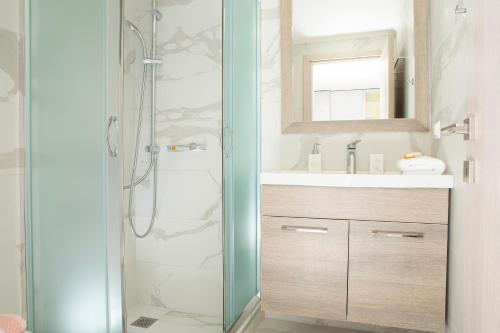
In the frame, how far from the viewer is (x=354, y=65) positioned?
2.13 meters

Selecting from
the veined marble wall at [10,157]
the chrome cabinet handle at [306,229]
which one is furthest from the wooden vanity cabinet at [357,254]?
the veined marble wall at [10,157]

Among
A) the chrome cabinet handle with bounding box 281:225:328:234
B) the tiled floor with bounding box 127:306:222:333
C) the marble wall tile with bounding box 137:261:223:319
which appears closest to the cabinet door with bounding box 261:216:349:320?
the chrome cabinet handle with bounding box 281:225:328:234

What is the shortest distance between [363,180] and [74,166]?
1.20m

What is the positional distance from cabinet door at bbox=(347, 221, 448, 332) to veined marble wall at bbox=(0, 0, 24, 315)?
1.37 m

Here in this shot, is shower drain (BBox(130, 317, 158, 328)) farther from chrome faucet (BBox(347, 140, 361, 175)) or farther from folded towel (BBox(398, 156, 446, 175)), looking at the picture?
folded towel (BBox(398, 156, 446, 175))

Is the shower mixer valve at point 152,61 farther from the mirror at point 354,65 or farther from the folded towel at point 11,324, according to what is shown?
the folded towel at point 11,324

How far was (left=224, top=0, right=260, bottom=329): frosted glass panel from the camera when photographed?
179 centimetres

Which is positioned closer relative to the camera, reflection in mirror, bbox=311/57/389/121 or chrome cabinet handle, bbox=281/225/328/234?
chrome cabinet handle, bbox=281/225/328/234

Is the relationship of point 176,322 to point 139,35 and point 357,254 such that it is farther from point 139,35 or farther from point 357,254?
point 139,35

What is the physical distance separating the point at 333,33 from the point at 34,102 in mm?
1738

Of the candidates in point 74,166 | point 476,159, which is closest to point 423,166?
point 476,159

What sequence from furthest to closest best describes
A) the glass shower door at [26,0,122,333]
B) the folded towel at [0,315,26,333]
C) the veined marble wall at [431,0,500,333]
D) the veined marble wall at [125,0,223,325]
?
1. the veined marble wall at [125,0,223,325]
2. the glass shower door at [26,0,122,333]
3. the veined marble wall at [431,0,500,333]
4. the folded towel at [0,315,26,333]

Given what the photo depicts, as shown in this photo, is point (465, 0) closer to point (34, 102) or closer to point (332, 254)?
point (332, 254)

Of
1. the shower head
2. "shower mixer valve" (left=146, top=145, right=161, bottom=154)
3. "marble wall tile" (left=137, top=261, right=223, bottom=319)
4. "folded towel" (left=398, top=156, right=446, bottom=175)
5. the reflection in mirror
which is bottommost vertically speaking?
"marble wall tile" (left=137, top=261, right=223, bottom=319)
